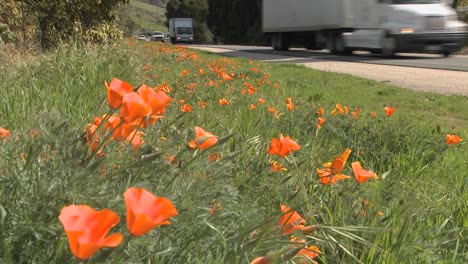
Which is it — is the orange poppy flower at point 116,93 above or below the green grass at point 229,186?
above

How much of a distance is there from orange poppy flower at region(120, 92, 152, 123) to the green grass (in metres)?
0.11

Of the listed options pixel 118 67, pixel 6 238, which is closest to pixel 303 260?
pixel 6 238

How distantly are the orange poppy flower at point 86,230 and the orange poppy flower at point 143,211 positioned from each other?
1.3 inches

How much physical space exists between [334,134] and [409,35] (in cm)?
1598

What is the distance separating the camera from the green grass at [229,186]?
1.34 meters

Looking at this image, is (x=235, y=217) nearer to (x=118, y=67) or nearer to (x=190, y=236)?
(x=190, y=236)

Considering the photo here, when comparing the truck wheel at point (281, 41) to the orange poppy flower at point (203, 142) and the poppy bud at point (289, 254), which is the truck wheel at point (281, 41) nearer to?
the orange poppy flower at point (203, 142)

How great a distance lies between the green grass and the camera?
134cm

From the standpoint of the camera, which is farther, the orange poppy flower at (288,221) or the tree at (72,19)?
the tree at (72,19)

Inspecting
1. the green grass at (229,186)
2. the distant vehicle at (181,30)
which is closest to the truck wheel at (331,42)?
the green grass at (229,186)

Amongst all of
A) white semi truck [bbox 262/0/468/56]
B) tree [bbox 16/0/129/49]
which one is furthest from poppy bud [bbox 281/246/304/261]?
white semi truck [bbox 262/0/468/56]

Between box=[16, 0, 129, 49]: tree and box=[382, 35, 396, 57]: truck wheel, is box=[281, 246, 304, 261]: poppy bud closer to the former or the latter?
box=[16, 0, 129, 49]: tree

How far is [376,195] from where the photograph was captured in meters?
2.53

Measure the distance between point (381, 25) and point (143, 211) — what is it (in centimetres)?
2005
